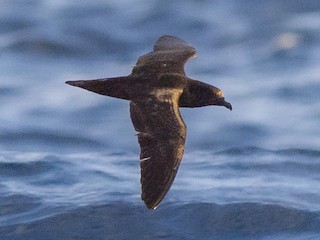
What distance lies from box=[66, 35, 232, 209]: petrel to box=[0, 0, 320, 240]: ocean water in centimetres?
222

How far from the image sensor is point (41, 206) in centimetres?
1205

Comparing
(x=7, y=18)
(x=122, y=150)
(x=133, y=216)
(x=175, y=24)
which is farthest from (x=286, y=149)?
(x=7, y=18)

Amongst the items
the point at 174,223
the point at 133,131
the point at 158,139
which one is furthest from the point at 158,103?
the point at 133,131

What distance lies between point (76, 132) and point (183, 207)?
2610mm

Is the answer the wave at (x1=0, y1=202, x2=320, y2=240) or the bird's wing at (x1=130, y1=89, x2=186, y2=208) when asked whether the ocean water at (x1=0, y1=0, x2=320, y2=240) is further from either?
the bird's wing at (x1=130, y1=89, x2=186, y2=208)

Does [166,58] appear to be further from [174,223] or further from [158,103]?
[174,223]

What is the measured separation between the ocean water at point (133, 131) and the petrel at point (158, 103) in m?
2.22

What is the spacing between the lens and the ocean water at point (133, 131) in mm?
11758

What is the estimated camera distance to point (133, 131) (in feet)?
46.7

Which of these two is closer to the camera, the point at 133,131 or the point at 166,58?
the point at 166,58

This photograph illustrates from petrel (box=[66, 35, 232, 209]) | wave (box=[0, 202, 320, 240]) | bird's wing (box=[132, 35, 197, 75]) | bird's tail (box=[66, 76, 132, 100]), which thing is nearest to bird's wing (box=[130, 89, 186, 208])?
petrel (box=[66, 35, 232, 209])

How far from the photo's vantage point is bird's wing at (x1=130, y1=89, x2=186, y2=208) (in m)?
8.20

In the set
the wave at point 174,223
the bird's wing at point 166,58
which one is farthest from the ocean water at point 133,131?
the bird's wing at point 166,58

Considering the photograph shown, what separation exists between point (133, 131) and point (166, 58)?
14.3 ft
